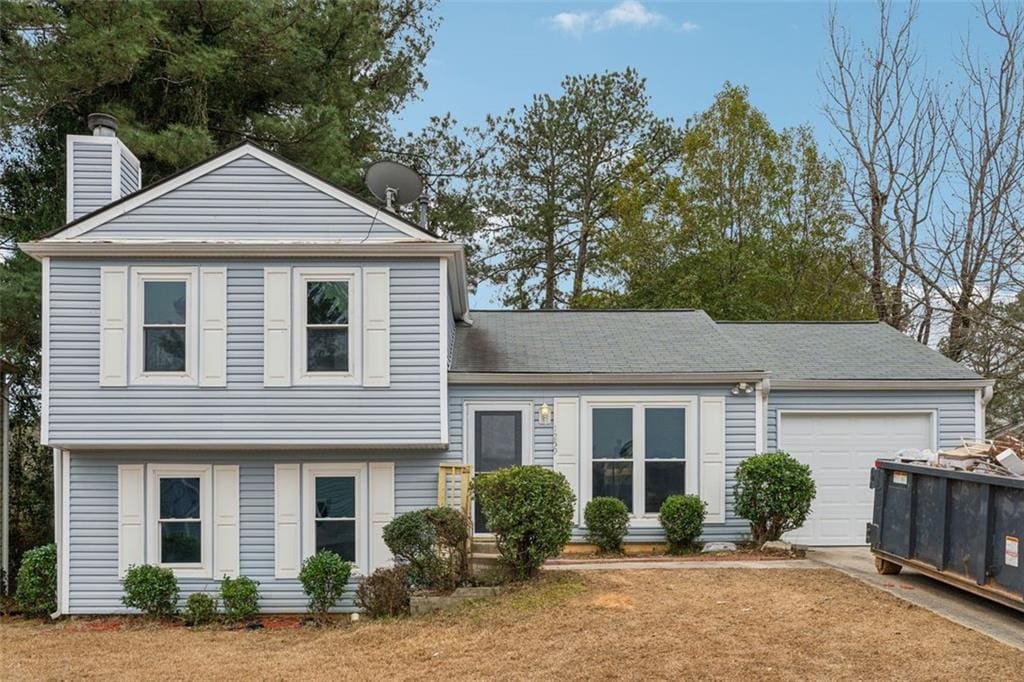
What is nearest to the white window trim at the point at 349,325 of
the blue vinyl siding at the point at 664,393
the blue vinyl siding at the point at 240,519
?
the blue vinyl siding at the point at 240,519

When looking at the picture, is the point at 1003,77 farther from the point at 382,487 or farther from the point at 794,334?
the point at 382,487

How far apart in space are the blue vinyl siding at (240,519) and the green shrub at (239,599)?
0.17 meters

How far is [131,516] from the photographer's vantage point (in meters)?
10.0

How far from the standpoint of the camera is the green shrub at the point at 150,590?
9695mm

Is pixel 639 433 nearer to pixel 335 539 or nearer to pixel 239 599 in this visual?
pixel 335 539

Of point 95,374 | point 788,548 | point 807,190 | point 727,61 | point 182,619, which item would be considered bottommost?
point 182,619

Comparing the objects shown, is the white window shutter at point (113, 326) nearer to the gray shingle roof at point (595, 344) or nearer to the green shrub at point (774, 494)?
the gray shingle roof at point (595, 344)

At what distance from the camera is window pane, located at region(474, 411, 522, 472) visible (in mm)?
10789

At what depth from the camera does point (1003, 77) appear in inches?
595

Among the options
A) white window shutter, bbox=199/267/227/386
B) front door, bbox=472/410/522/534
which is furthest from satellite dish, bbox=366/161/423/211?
front door, bbox=472/410/522/534

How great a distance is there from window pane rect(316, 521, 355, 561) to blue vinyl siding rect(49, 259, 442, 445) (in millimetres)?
1274

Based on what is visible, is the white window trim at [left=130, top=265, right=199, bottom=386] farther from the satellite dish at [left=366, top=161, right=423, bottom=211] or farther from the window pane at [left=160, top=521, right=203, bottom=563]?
the satellite dish at [left=366, top=161, right=423, bottom=211]

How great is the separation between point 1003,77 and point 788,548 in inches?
430

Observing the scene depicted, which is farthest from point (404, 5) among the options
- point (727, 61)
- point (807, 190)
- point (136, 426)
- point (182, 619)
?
point (182, 619)
